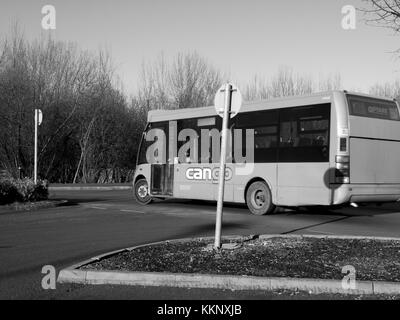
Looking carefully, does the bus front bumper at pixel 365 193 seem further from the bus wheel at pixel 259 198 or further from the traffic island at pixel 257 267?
the traffic island at pixel 257 267

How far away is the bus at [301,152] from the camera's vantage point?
13.2m

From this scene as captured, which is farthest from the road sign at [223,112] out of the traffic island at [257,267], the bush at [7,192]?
the bush at [7,192]

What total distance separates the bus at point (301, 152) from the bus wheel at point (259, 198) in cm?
3

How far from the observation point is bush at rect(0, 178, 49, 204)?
16.8m

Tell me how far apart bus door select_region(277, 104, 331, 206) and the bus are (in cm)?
2

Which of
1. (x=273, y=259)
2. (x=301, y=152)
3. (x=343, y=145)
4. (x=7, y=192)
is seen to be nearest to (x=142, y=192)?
(x=7, y=192)

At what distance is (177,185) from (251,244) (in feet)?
29.2

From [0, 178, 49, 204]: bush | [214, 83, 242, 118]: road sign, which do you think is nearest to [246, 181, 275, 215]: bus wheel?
[214, 83, 242, 118]: road sign

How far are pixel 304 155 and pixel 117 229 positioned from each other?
5.13 metres

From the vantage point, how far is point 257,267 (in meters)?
7.09

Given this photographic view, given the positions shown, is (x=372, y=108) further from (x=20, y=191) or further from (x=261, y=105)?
(x=20, y=191)

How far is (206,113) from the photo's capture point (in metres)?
16.6

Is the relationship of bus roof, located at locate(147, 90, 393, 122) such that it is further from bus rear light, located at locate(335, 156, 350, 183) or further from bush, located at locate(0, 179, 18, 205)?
Result: bush, located at locate(0, 179, 18, 205)

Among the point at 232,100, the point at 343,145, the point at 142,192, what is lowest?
the point at 142,192
